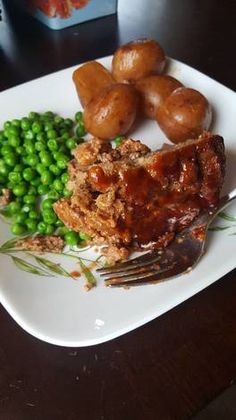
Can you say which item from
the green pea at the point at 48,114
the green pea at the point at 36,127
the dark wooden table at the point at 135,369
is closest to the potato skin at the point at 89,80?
the green pea at the point at 48,114

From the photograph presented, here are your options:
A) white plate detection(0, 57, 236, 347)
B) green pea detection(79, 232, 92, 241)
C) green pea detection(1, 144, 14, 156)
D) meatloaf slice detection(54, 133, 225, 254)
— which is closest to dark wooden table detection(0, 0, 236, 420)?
white plate detection(0, 57, 236, 347)

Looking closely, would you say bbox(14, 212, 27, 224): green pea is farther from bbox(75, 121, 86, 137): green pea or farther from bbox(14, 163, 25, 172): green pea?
bbox(75, 121, 86, 137): green pea

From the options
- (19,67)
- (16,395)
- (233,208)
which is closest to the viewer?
(16,395)

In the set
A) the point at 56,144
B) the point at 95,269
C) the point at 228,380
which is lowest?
the point at 228,380

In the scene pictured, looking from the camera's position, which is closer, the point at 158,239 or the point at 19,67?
the point at 158,239

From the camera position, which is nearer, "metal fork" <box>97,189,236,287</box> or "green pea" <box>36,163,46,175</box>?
"metal fork" <box>97,189,236,287</box>

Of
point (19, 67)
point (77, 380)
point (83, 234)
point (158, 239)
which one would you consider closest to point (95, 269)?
point (83, 234)

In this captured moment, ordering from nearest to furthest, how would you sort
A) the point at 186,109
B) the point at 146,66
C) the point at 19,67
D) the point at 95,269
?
the point at 95,269
the point at 186,109
the point at 146,66
the point at 19,67

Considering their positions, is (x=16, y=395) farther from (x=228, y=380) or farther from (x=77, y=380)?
(x=228, y=380)
